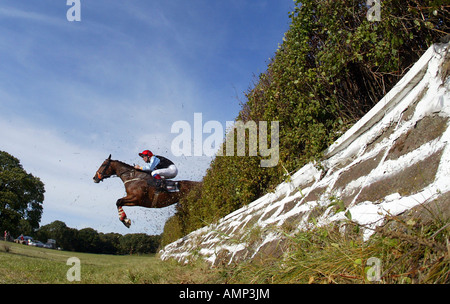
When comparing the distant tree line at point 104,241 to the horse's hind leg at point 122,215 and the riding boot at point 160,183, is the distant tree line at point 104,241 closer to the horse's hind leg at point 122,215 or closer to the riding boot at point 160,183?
the riding boot at point 160,183

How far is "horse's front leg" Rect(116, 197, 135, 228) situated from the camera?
1060 cm

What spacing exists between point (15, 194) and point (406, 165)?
26158mm

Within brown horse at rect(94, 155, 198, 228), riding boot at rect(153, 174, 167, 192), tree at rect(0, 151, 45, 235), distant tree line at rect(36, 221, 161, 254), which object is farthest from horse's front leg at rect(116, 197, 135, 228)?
tree at rect(0, 151, 45, 235)

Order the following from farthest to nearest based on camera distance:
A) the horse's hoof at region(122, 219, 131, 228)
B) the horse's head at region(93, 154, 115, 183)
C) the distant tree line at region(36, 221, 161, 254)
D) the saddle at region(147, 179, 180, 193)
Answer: the distant tree line at region(36, 221, 161, 254) → the saddle at region(147, 179, 180, 193) → the horse's hoof at region(122, 219, 131, 228) → the horse's head at region(93, 154, 115, 183)

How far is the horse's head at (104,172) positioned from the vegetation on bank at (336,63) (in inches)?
254

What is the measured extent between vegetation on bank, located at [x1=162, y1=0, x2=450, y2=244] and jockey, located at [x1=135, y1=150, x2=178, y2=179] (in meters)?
6.13

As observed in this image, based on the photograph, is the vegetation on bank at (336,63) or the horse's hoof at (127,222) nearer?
the vegetation on bank at (336,63)

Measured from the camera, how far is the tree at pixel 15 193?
22.7 m

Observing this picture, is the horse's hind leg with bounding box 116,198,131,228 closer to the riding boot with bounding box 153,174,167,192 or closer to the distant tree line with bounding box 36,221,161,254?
the riding boot with bounding box 153,174,167,192

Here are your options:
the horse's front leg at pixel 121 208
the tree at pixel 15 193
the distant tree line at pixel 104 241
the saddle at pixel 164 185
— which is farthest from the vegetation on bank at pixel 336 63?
the tree at pixel 15 193

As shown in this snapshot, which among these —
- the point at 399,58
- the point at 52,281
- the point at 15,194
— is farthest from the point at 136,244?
the point at 399,58

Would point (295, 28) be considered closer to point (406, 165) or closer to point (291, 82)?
point (291, 82)

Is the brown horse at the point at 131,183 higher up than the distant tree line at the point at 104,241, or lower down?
higher up

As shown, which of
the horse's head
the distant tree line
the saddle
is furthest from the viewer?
the distant tree line
